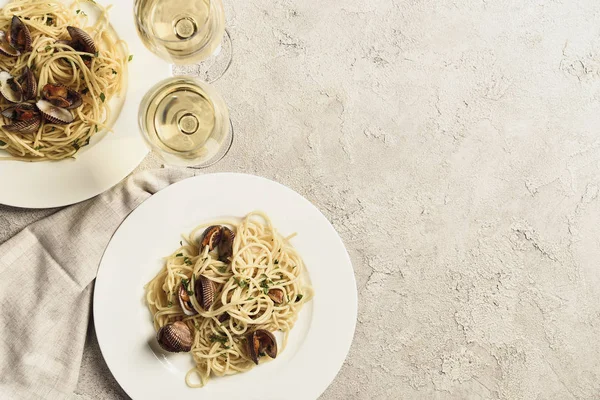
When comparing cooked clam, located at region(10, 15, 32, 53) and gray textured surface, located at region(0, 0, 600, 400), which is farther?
gray textured surface, located at region(0, 0, 600, 400)

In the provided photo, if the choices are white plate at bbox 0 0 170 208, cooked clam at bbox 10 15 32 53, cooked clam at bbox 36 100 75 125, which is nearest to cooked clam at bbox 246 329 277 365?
white plate at bbox 0 0 170 208

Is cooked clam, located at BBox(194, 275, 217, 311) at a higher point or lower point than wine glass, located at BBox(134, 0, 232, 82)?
lower

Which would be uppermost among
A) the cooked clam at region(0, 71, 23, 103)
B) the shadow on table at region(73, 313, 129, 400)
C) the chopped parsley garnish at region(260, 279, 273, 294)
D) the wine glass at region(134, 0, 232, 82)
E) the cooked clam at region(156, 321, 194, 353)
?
the wine glass at region(134, 0, 232, 82)

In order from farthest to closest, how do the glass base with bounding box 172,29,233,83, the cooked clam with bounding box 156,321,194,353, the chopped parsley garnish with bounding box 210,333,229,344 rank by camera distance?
the glass base with bounding box 172,29,233,83, the chopped parsley garnish with bounding box 210,333,229,344, the cooked clam with bounding box 156,321,194,353

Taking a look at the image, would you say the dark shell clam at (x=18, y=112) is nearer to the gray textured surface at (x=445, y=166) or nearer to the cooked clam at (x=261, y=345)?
the gray textured surface at (x=445, y=166)

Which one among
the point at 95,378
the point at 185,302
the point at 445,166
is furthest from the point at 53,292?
the point at 445,166

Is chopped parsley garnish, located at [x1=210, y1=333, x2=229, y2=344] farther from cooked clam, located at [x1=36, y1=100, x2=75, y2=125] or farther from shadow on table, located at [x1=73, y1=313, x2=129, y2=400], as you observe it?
cooked clam, located at [x1=36, y1=100, x2=75, y2=125]

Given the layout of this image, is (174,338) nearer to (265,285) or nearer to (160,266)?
(160,266)

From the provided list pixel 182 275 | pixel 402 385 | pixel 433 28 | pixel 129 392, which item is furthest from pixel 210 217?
pixel 433 28
